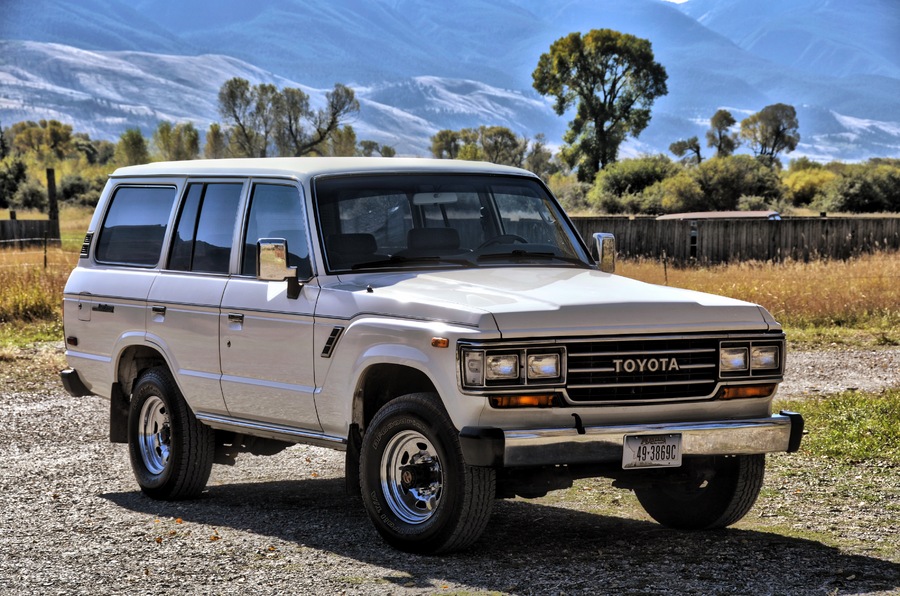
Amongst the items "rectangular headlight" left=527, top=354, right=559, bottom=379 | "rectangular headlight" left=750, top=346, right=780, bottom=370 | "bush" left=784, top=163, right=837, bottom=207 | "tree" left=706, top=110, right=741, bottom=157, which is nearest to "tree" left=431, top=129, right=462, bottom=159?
"tree" left=706, top=110, right=741, bottom=157

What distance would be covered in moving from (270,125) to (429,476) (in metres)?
123

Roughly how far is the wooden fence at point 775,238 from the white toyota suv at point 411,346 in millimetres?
25286

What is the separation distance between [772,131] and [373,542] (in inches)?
5717

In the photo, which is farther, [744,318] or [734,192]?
[734,192]

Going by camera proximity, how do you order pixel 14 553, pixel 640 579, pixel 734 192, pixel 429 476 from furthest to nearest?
pixel 734 192 < pixel 14 553 < pixel 429 476 < pixel 640 579

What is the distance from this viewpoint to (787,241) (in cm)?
3534

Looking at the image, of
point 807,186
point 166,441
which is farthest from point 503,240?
point 807,186

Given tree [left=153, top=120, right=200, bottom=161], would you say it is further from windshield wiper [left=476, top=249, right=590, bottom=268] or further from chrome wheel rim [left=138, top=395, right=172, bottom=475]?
windshield wiper [left=476, top=249, right=590, bottom=268]

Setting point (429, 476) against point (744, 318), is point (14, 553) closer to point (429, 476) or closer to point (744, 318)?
point (429, 476)

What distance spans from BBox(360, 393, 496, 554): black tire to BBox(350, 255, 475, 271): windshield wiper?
3.45ft

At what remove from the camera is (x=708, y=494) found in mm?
7352

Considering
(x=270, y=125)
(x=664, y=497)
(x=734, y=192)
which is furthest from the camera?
(x=270, y=125)

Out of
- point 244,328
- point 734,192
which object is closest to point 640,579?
point 244,328

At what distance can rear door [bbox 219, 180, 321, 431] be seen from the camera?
736 centimetres
